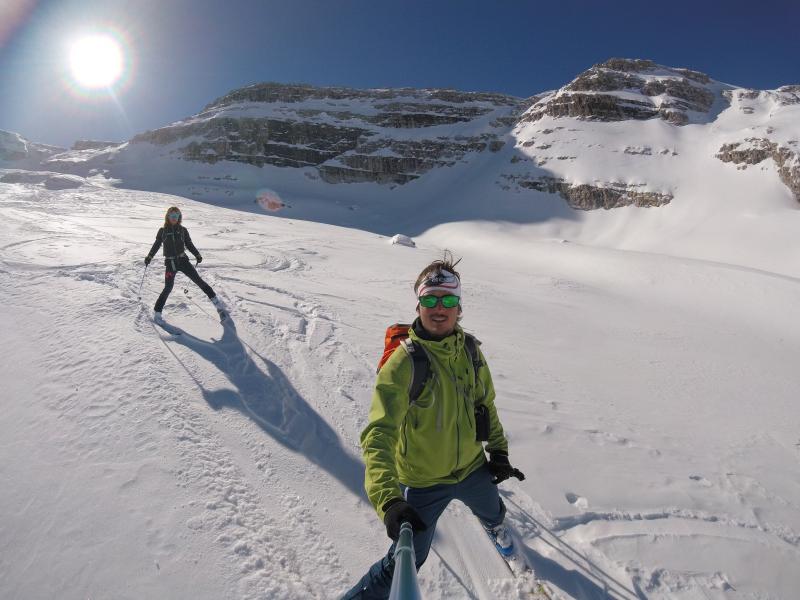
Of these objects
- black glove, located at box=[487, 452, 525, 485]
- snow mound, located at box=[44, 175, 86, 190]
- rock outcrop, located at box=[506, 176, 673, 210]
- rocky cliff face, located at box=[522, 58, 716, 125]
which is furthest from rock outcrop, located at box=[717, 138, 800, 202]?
snow mound, located at box=[44, 175, 86, 190]

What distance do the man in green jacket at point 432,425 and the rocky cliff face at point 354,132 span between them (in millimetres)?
68655

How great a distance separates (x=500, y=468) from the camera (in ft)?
8.42

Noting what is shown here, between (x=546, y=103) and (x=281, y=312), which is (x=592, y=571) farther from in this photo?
(x=546, y=103)

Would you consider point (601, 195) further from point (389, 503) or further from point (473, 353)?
point (389, 503)

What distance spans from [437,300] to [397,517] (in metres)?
1.15

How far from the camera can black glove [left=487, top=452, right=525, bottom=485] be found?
2523mm

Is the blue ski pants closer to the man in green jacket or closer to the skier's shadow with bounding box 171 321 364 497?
the man in green jacket

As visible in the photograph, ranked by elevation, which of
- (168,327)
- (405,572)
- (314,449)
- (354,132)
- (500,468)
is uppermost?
(354,132)

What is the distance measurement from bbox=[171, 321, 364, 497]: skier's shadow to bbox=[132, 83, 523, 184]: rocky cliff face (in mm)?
65835

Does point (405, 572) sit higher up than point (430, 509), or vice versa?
→ point (405, 572)

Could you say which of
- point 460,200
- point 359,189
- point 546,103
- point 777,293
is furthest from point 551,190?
point 777,293

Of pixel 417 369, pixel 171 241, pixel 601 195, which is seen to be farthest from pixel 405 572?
pixel 601 195

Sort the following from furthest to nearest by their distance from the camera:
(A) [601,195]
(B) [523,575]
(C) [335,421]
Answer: (A) [601,195] → (C) [335,421] → (B) [523,575]

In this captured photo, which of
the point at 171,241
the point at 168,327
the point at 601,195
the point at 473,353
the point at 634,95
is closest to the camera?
the point at 473,353
